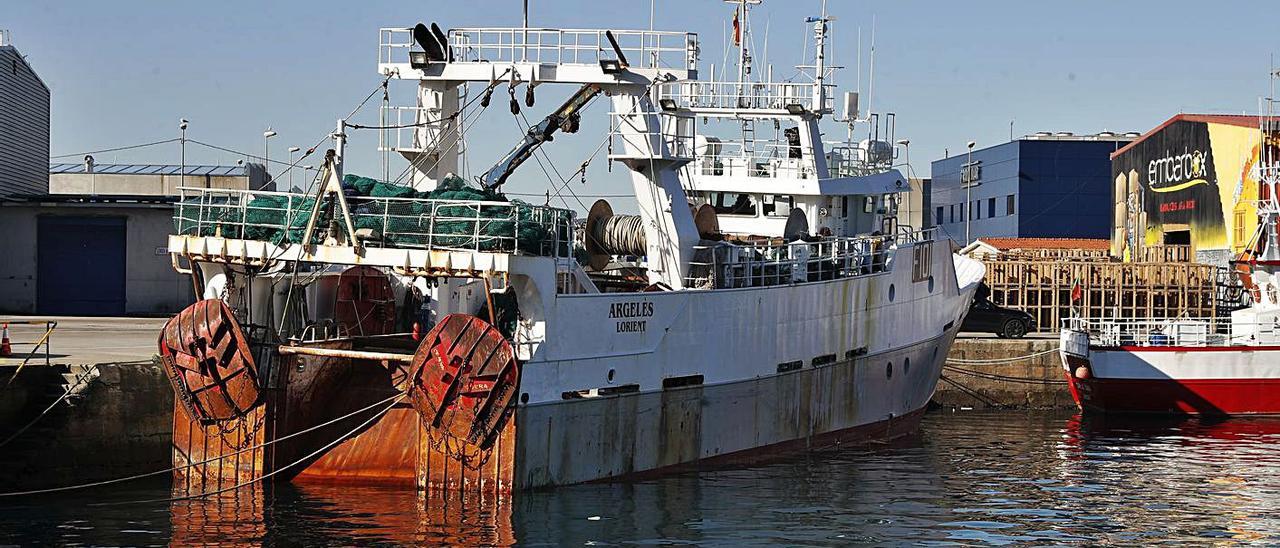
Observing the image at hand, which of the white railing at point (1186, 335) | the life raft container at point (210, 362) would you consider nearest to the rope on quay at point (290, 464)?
the life raft container at point (210, 362)

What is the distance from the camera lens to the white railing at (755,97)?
31.3 metres

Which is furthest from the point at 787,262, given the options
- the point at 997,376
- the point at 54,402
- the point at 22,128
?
the point at 22,128

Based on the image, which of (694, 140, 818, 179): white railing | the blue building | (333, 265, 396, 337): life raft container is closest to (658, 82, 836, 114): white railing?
(694, 140, 818, 179): white railing

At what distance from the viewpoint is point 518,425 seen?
62.9 feet

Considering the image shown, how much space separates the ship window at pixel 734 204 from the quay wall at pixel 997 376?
668 centimetres

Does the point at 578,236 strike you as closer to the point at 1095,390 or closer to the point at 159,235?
the point at 1095,390

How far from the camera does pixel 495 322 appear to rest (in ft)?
63.3

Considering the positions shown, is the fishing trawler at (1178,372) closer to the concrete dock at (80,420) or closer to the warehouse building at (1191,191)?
the warehouse building at (1191,191)

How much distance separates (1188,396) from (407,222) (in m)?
20.2

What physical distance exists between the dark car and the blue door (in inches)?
842

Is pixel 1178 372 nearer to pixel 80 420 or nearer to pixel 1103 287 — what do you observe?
pixel 1103 287

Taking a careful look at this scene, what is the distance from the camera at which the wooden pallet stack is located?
41.8 metres

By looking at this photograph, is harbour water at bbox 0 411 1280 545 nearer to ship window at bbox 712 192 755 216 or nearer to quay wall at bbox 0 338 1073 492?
quay wall at bbox 0 338 1073 492

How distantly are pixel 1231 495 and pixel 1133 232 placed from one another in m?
39.4
